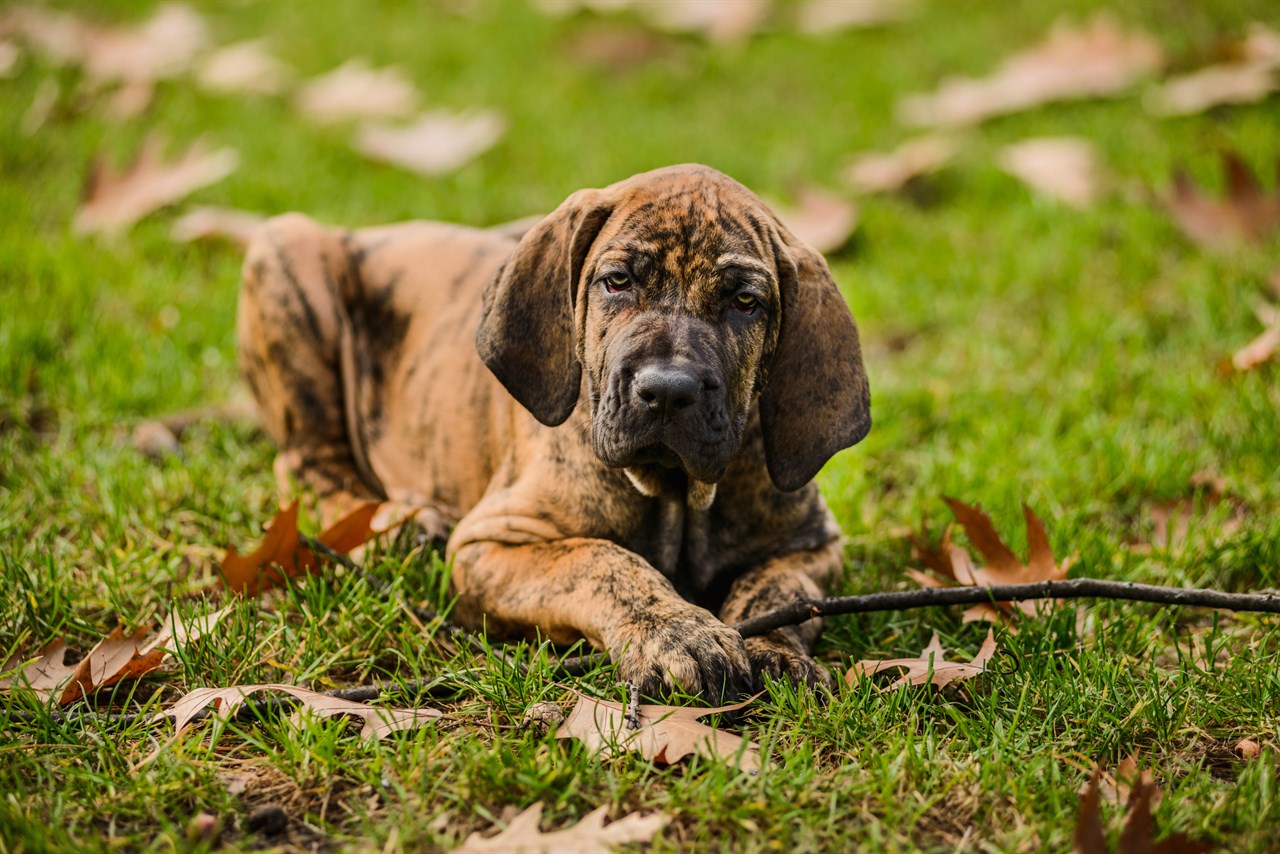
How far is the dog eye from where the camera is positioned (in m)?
3.30

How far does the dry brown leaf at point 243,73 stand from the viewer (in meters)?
7.95

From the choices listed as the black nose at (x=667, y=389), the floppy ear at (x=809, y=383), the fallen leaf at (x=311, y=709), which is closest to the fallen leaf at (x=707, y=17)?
the floppy ear at (x=809, y=383)

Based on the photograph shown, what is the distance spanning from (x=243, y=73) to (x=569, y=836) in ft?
22.2

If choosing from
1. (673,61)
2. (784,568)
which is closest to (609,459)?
(784,568)

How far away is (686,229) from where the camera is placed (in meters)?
3.28

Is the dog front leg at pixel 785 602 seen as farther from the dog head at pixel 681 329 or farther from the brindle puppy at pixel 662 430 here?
the dog head at pixel 681 329

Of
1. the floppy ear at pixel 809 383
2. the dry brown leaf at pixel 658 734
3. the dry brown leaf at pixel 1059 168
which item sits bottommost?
the dry brown leaf at pixel 658 734

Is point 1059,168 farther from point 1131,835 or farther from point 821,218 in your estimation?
point 1131,835

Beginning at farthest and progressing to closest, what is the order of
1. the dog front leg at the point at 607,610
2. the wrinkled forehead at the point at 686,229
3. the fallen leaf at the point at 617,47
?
1. the fallen leaf at the point at 617,47
2. the wrinkled forehead at the point at 686,229
3. the dog front leg at the point at 607,610

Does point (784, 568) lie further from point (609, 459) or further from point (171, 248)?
point (171, 248)

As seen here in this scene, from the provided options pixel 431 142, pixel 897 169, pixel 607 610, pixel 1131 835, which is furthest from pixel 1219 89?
pixel 1131 835

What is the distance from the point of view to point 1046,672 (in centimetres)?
316

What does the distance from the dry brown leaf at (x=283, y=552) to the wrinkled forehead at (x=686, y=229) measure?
110cm

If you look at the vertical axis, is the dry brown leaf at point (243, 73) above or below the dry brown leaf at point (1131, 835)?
above
